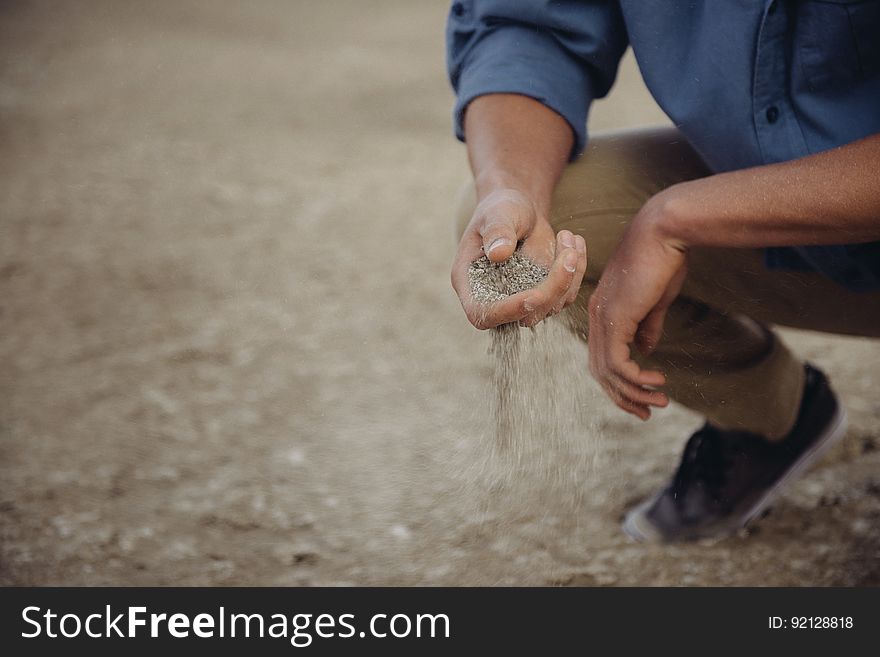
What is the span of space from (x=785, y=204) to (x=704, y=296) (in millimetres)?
347

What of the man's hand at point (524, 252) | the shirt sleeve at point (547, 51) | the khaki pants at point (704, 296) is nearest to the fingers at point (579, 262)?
the man's hand at point (524, 252)

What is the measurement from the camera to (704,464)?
5.85ft

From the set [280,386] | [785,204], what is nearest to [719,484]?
[785,204]

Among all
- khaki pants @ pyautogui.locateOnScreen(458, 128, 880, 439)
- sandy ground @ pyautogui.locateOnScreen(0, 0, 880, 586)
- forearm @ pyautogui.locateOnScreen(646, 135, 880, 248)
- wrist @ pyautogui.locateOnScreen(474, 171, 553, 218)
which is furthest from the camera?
sandy ground @ pyautogui.locateOnScreen(0, 0, 880, 586)

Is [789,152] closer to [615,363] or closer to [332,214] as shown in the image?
[615,363]

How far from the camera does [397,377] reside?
7.93 feet

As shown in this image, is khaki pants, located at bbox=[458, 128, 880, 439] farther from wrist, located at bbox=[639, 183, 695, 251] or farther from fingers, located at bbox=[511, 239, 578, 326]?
fingers, located at bbox=[511, 239, 578, 326]

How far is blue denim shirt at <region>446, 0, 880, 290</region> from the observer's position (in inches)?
51.1

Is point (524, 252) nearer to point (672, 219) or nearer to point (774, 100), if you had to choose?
point (672, 219)

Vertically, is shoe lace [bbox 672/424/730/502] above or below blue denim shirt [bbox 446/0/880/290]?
below

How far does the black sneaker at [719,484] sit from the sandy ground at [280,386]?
4cm

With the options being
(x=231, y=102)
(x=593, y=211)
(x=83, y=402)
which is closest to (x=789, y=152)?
(x=593, y=211)

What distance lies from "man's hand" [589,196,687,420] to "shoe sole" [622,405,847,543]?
0.44 meters

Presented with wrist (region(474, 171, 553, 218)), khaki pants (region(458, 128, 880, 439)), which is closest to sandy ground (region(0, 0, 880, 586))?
khaki pants (region(458, 128, 880, 439))
